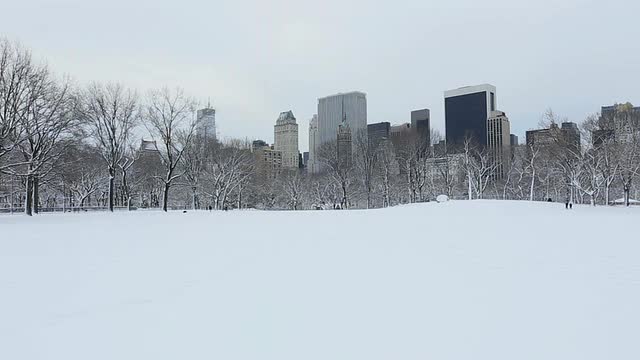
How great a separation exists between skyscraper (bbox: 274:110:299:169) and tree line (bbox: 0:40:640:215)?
47.4 meters

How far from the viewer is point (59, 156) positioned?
3372 cm

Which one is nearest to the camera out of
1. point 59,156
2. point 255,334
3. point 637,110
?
point 255,334

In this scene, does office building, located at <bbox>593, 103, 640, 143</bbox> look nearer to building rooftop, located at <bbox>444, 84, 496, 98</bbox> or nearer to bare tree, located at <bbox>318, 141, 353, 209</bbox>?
bare tree, located at <bbox>318, 141, 353, 209</bbox>

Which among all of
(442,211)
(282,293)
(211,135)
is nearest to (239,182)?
(211,135)

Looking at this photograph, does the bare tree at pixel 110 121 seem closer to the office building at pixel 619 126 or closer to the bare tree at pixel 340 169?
the bare tree at pixel 340 169

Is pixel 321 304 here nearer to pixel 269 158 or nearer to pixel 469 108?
pixel 469 108

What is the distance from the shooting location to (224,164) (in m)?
53.0

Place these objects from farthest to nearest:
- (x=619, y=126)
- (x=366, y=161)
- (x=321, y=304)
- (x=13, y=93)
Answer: (x=366, y=161), (x=619, y=126), (x=13, y=93), (x=321, y=304)

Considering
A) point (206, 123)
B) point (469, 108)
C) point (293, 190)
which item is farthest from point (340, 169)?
point (469, 108)

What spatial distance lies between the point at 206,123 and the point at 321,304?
47.4m

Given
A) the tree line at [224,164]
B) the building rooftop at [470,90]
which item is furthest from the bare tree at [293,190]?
the building rooftop at [470,90]

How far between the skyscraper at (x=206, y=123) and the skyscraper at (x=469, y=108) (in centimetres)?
5220

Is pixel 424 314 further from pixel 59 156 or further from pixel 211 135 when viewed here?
pixel 211 135

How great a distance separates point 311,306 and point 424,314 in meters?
1.49
